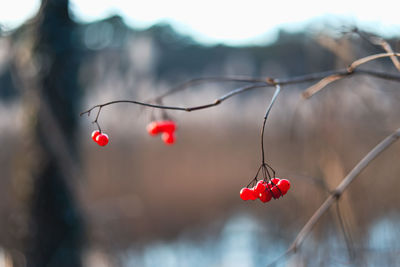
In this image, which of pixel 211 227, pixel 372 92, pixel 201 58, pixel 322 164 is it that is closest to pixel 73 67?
pixel 322 164

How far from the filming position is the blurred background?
244 cm

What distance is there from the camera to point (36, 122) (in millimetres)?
2859

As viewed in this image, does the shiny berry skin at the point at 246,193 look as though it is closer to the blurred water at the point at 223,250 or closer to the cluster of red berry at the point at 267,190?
the cluster of red berry at the point at 267,190

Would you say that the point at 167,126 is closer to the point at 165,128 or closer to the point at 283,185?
the point at 165,128

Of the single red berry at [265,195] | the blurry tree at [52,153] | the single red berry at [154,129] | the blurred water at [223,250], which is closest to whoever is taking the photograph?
the single red berry at [265,195]

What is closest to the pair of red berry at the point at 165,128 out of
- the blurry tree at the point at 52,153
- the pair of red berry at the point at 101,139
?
the pair of red berry at the point at 101,139

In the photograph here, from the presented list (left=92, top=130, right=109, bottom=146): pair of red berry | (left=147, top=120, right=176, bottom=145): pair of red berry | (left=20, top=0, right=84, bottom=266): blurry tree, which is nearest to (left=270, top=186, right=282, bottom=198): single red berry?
(left=92, top=130, right=109, bottom=146): pair of red berry

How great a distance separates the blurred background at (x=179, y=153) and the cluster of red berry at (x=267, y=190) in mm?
158

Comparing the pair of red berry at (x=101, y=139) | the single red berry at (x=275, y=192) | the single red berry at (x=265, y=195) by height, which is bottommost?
the single red berry at (x=265, y=195)

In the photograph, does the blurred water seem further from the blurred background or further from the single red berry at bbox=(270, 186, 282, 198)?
the single red berry at bbox=(270, 186, 282, 198)

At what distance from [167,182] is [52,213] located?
628 cm

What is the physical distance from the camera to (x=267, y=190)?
1.03 metres

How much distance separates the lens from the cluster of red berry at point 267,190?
3.35ft

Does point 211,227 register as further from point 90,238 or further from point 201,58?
point 201,58
